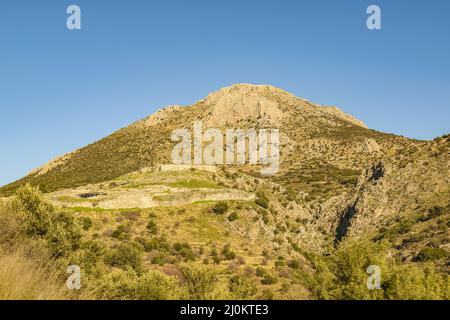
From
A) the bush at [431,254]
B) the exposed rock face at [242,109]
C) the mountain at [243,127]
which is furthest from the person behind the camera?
the exposed rock face at [242,109]

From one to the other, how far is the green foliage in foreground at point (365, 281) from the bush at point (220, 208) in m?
29.1

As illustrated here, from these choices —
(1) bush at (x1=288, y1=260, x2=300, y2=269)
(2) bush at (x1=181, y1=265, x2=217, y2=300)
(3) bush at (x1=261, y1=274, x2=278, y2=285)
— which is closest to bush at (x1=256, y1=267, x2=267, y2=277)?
(3) bush at (x1=261, y1=274, x2=278, y2=285)

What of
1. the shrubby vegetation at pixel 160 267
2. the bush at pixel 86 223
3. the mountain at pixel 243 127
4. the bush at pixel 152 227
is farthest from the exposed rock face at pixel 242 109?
the bush at pixel 86 223

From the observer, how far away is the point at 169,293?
51.4ft

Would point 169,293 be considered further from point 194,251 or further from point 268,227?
point 268,227

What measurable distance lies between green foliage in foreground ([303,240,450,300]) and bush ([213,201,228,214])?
29.1 m

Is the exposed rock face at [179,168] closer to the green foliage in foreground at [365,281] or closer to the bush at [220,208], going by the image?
the bush at [220,208]

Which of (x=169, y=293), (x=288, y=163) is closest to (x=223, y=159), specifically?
(x=288, y=163)

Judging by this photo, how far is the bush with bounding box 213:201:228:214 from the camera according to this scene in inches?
1885

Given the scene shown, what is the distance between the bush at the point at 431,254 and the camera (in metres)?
38.8

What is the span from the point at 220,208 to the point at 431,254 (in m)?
20.5

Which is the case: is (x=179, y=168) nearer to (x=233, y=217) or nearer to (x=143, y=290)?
(x=233, y=217)

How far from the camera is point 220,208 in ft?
157
